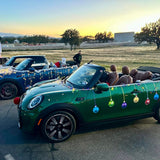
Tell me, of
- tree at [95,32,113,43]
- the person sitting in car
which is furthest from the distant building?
the person sitting in car

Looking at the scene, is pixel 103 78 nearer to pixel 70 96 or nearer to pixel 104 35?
pixel 70 96

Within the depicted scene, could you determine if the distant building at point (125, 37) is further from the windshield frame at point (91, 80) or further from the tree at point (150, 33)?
the windshield frame at point (91, 80)

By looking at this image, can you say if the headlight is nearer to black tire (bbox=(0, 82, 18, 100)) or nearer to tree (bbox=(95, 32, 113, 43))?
black tire (bbox=(0, 82, 18, 100))

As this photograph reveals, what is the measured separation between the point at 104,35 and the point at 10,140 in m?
133

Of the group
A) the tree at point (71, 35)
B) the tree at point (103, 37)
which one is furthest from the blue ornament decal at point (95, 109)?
the tree at point (103, 37)

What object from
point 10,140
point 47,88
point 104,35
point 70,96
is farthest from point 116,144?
point 104,35

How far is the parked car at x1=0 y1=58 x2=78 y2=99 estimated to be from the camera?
22.3ft

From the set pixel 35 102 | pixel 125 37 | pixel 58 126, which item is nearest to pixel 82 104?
pixel 58 126

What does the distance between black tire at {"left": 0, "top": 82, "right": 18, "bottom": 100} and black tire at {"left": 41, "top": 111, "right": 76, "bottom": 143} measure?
3850 millimetres

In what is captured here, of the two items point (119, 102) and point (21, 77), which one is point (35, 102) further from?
point (21, 77)

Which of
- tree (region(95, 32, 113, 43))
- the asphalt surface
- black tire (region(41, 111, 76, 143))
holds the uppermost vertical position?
tree (region(95, 32, 113, 43))

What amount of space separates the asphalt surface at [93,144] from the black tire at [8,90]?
2.48 metres

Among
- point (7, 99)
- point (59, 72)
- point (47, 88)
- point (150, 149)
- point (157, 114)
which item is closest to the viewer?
point (150, 149)

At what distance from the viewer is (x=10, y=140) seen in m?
3.86
